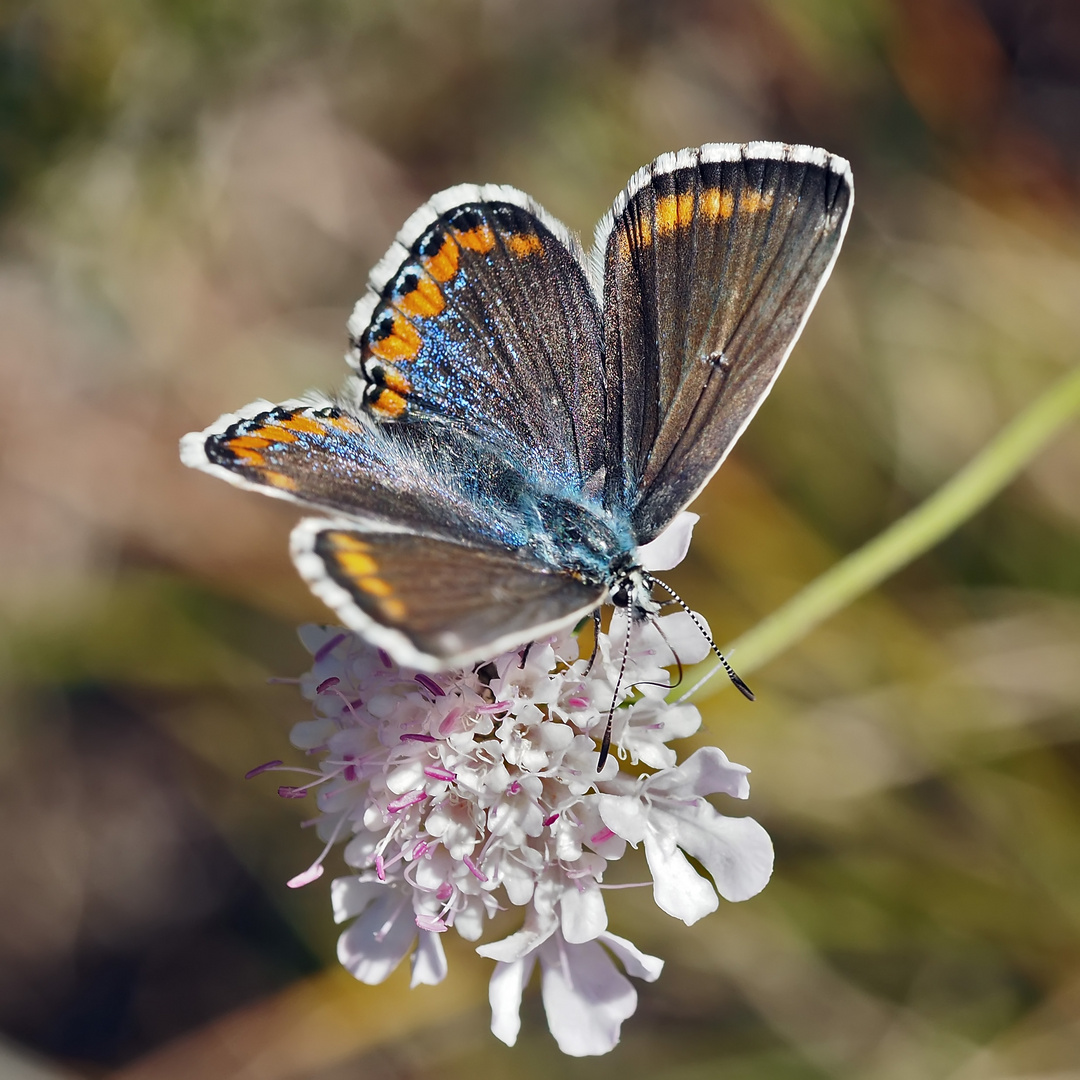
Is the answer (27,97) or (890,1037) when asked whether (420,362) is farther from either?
(890,1037)

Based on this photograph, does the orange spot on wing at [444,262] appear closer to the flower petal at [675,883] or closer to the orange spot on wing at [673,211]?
the orange spot on wing at [673,211]

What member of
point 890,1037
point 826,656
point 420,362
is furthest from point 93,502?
point 890,1037

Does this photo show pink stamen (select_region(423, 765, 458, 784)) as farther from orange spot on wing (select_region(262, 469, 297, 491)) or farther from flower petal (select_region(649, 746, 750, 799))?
orange spot on wing (select_region(262, 469, 297, 491))

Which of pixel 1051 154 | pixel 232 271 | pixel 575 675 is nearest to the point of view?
pixel 575 675

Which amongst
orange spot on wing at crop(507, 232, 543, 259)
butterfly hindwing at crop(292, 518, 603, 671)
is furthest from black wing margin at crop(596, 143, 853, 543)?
butterfly hindwing at crop(292, 518, 603, 671)

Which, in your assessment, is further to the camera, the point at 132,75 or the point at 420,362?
the point at 132,75

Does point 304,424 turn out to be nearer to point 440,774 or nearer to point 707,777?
point 440,774

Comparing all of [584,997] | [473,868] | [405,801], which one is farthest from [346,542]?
[584,997]
